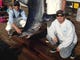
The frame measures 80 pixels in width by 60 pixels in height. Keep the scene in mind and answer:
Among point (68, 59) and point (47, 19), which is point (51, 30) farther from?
point (47, 19)

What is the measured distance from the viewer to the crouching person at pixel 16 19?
6.96 meters

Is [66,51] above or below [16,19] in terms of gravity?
below

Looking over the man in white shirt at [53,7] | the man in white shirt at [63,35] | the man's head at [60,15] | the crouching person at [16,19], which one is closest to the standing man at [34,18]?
the crouching person at [16,19]

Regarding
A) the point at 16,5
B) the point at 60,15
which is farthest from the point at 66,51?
the point at 16,5

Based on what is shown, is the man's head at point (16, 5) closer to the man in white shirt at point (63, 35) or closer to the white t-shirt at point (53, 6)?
the white t-shirt at point (53, 6)

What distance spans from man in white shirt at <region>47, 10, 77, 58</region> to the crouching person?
1.48m

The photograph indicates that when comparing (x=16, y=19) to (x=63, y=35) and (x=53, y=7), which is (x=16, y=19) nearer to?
(x=53, y=7)

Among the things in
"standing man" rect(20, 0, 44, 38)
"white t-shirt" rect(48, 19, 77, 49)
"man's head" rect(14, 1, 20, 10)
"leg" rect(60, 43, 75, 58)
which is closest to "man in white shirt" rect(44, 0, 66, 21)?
"standing man" rect(20, 0, 44, 38)

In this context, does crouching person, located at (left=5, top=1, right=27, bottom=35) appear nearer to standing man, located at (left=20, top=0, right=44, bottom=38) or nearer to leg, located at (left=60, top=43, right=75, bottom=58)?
standing man, located at (left=20, top=0, right=44, bottom=38)

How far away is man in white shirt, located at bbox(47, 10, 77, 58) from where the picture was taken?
522cm

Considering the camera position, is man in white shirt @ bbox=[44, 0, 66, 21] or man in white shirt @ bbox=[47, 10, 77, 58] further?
man in white shirt @ bbox=[44, 0, 66, 21]

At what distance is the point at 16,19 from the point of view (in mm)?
7215

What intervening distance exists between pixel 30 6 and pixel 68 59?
2324mm

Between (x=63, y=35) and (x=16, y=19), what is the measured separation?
2132mm
